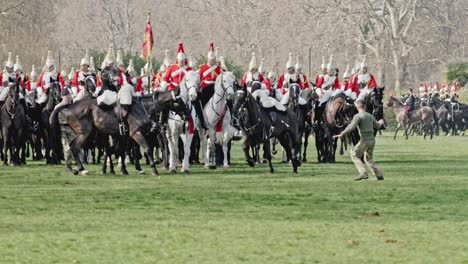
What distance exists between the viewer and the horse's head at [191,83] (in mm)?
29344

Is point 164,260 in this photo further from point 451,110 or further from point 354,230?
point 451,110

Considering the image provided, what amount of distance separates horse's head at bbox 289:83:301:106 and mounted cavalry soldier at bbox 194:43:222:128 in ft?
11.1

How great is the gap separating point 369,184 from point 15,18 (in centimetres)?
6888

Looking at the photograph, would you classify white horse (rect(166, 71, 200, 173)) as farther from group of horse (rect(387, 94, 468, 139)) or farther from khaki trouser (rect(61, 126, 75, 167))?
group of horse (rect(387, 94, 468, 139))

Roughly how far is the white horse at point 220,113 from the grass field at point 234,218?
180cm

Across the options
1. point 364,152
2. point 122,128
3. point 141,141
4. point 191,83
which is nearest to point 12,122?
point 122,128

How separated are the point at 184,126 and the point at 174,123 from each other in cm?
35

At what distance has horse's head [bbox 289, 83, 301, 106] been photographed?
34.8 m

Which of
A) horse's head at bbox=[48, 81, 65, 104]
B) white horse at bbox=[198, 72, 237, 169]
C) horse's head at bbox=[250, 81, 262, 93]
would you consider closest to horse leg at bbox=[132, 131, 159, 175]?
white horse at bbox=[198, 72, 237, 169]

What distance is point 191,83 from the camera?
2961 centimetres

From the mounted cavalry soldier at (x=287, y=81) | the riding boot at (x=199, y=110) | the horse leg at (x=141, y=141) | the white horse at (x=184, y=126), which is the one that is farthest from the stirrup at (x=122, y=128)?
the mounted cavalry soldier at (x=287, y=81)

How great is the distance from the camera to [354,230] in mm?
17188

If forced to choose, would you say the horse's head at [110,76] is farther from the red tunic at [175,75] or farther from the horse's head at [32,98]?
the horse's head at [32,98]

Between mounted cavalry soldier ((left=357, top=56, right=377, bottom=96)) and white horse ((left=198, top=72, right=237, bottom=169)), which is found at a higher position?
mounted cavalry soldier ((left=357, top=56, right=377, bottom=96))
